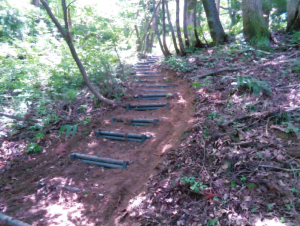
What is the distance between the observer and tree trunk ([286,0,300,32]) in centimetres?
726

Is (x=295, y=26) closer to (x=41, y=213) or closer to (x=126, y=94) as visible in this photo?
(x=126, y=94)

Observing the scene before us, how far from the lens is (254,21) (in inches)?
292

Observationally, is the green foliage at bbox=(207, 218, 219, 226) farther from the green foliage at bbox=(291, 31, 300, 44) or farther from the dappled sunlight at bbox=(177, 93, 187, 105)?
the green foliage at bbox=(291, 31, 300, 44)

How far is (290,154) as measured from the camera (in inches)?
107

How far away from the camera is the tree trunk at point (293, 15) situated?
7262 millimetres

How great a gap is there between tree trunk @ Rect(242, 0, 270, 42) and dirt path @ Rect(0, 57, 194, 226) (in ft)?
12.6

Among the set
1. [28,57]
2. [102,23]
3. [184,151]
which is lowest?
[184,151]

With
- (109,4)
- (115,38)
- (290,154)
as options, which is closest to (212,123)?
(290,154)

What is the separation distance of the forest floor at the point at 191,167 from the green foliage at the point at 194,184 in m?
0.02

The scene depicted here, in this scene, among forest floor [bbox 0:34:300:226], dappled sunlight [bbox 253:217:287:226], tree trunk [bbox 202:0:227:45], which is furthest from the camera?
tree trunk [bbox 202:0:227:45]

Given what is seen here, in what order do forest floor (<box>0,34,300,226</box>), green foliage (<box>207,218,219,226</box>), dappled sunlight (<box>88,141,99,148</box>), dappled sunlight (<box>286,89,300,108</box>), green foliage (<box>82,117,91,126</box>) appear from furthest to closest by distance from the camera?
green foliage (<box>82,117,91,126</box>) → dappled sunlight (<box>88,141,99,148</box>) → dappled sunlight (<box>286,89,300,108</box>) → forest floor (<box>0,34,300,226</box>) → green foliage (<box>207,218,219,226</box>)

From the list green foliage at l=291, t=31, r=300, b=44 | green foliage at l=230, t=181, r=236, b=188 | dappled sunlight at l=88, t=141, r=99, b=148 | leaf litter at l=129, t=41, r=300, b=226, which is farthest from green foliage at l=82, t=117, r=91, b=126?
green foliage at l=291, t=31, r=300, b=44

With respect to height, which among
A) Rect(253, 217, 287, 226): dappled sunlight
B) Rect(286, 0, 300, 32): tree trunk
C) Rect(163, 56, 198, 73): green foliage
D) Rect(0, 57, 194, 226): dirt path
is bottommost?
Rect(0, 57, 194, 226): dirt path

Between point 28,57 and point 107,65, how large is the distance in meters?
2.80
